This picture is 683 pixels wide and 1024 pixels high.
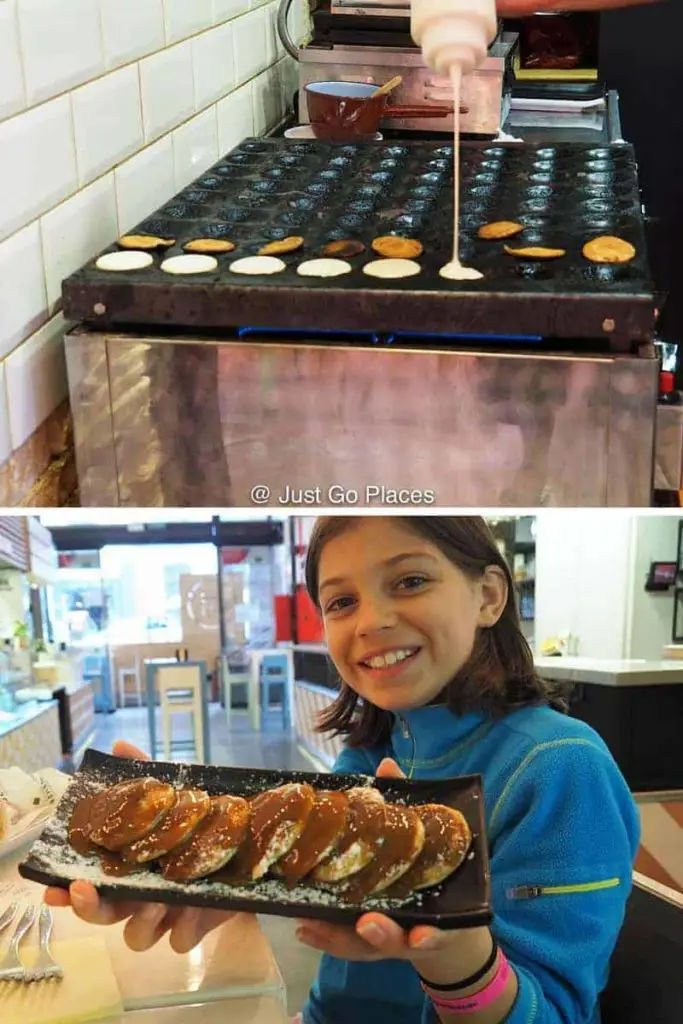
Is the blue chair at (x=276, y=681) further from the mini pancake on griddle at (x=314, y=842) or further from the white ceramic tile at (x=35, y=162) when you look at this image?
the white ceramic tile at (x=35, y=162)

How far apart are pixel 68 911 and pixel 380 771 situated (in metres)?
0.22

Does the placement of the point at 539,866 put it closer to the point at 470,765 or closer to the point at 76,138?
the point at 470,765

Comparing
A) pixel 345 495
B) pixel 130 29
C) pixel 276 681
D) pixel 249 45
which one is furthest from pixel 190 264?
pixel 249 45

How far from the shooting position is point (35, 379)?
3.45 ft

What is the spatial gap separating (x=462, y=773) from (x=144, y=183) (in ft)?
3.08

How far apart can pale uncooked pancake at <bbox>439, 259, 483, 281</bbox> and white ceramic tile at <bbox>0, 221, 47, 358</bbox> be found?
1.28ft

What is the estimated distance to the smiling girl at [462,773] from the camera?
646 millimetres

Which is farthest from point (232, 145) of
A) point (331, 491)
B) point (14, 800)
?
point (14, 800)

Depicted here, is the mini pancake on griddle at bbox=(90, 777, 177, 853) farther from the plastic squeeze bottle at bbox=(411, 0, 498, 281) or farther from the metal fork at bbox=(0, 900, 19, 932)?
the plastic squeeze bottle at bbox=(411, 0, 498, 281)

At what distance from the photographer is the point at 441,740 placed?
69cm

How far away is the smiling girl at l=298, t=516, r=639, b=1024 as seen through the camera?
0.65 m

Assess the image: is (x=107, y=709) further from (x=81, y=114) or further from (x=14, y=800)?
(x=81, y=114)

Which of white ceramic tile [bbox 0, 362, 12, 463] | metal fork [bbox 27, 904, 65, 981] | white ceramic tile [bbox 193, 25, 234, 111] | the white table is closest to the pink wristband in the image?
the white table

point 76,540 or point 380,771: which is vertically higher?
point 76,540
